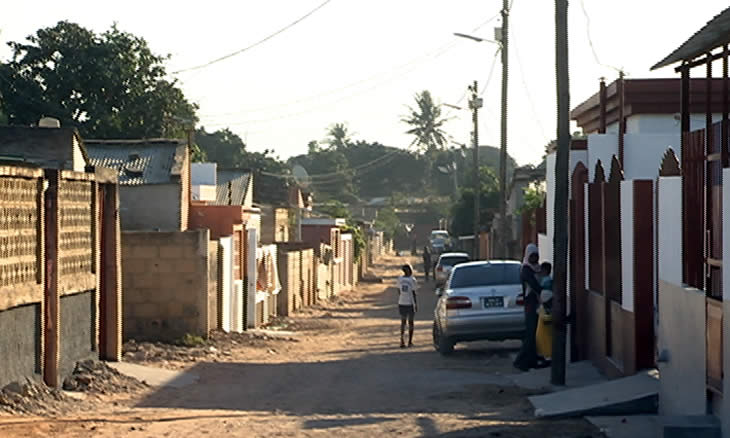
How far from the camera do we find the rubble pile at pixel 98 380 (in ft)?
55.8

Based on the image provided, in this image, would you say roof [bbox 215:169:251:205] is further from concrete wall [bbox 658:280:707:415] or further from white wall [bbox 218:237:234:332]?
concrete wall [bbox 658:280:707:415]

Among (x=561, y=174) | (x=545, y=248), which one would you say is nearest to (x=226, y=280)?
(x=545, y=248)

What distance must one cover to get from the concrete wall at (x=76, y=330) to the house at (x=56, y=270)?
0.01m

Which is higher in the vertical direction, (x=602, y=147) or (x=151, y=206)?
(x=602, y=147)

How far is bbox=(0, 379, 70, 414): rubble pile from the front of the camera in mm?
14095

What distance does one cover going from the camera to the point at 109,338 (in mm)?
19828

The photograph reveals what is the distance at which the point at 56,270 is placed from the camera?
1647cm

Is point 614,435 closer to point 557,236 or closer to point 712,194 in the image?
point 712,194

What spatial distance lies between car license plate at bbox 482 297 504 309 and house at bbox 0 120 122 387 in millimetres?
6347

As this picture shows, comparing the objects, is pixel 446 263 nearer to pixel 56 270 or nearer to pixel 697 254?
pixel 56 270

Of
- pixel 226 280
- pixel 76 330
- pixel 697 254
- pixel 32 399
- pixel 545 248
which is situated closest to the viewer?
pixel 697 254

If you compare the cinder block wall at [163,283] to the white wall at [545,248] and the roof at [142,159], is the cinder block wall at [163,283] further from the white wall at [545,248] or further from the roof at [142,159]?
the roof at [142,159]

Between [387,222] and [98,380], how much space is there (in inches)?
4155

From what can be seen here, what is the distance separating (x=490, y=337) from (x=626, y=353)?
6.83 meters
